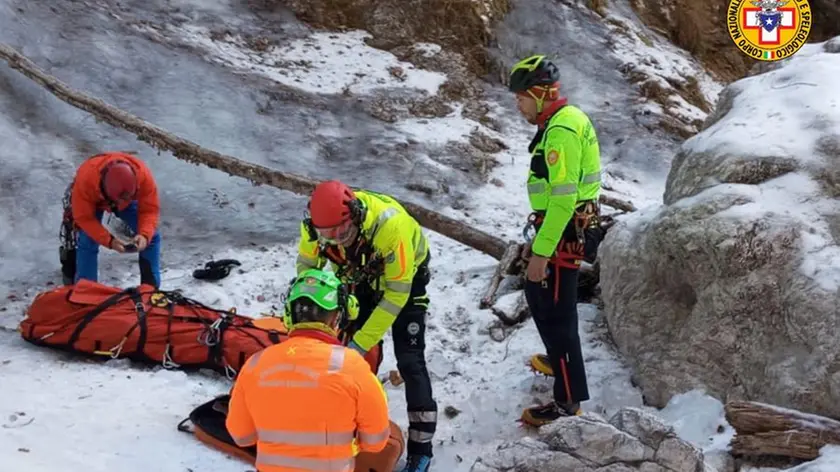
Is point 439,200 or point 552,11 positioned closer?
point 439,200

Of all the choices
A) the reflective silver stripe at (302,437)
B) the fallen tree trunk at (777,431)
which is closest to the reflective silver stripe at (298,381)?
the reflective silver stripe at (302,437)

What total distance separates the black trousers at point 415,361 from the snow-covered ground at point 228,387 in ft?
1.52

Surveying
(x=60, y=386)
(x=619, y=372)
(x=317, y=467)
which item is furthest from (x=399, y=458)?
(x=60, y=386)

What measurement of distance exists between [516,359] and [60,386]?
10.6ft

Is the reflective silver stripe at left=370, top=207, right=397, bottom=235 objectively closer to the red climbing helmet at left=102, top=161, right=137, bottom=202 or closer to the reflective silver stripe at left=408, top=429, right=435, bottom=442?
the reflective silver stripe at left=408, top=429, right=435, bottom=442

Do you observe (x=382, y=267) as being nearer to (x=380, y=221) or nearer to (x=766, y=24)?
(x=380, y=221)

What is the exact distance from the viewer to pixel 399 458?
438 cm

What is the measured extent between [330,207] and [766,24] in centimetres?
1495

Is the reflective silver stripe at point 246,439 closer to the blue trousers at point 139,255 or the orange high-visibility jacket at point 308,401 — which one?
the orange high-visibility jacket at point 308,401

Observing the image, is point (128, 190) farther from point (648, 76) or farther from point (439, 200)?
point (648, 76)

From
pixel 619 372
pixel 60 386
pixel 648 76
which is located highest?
pixel 648 76

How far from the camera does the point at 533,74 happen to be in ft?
14.3

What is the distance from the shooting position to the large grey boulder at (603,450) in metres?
3.51

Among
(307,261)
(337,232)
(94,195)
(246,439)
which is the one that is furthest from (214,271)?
(246,439)
